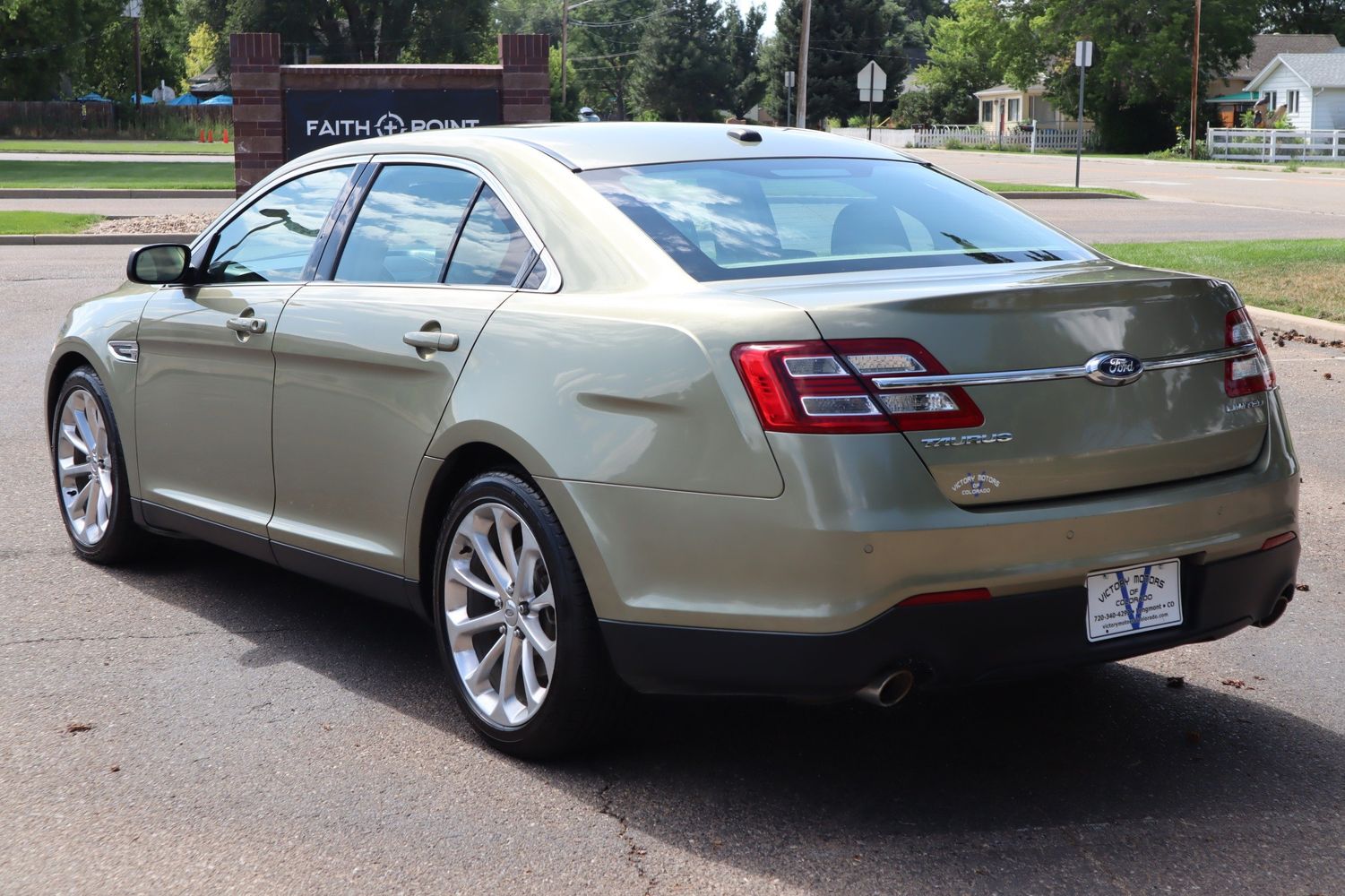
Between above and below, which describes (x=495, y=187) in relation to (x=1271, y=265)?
above

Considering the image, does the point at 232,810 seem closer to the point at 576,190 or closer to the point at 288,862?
the point at 288,862

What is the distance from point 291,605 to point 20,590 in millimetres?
1012

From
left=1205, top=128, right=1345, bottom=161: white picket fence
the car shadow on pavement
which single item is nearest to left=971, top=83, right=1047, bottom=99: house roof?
left=1205, top=128, right=1345, bottom=161: white picket fence

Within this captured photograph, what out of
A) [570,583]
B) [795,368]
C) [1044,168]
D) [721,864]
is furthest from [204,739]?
[1044,168]

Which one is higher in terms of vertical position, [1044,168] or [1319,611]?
[1044,168]

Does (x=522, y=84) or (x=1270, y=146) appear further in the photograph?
(x=1270, y=146)

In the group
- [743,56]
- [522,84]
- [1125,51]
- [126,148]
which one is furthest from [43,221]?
[743,56]

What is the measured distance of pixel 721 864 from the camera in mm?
3395

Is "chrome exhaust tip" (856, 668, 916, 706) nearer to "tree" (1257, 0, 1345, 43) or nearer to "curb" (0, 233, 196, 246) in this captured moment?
"curb" (0, 233, 196, 246)

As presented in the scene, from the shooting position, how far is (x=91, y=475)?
19.6ft

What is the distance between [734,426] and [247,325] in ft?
7.05

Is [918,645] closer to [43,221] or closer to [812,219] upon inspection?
[812,219]

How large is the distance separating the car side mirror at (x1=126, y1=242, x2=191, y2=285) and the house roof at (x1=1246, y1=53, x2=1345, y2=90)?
73.7 meters

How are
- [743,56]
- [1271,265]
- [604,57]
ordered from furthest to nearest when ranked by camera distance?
1. [604,57]
2. [743,56]
3. [1271,265]
